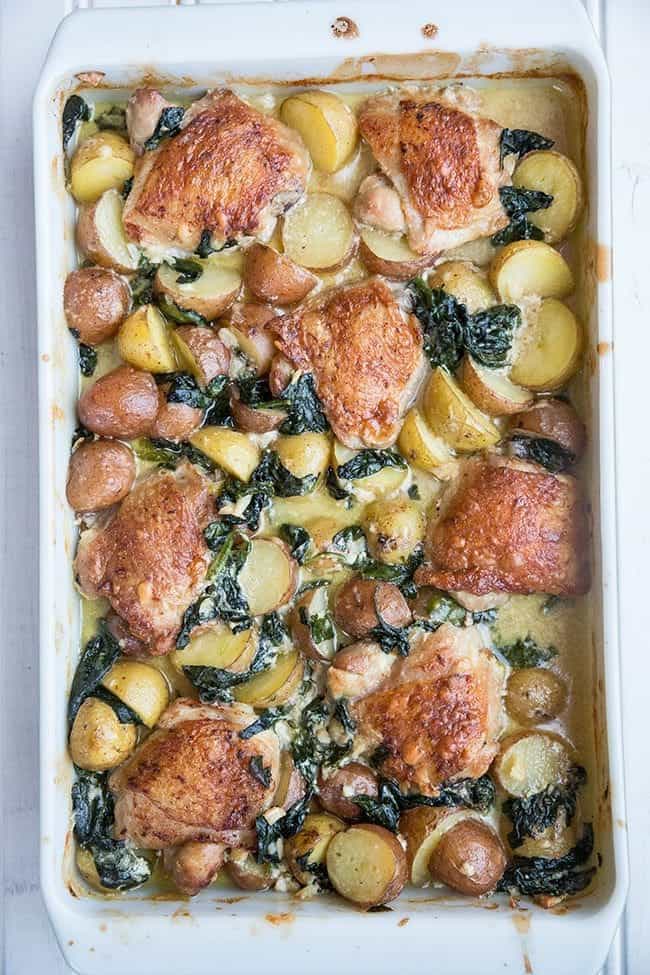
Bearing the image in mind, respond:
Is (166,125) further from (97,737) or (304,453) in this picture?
(97,737)

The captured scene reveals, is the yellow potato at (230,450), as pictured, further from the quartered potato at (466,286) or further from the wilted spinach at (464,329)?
the quartered potato at (466,286)

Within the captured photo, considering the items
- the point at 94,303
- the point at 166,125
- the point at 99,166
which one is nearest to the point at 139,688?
the point at 94,303

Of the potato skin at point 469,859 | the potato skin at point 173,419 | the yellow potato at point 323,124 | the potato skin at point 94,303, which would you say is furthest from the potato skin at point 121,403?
the potato skin at point 469,859

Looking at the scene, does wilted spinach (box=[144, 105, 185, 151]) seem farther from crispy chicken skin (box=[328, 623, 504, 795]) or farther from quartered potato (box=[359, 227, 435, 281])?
crispy chicken skin (box=[328, 623, 504, 795])

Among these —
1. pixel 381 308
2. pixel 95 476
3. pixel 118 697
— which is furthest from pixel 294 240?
pixel 118 697

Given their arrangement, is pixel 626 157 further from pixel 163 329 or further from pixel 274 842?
pixel 274 842

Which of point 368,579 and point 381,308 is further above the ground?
point 381,308
